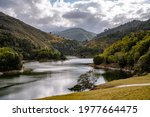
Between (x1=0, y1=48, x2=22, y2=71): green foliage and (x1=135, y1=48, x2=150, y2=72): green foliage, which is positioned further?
(x1=0, y1=48, x2=22, y2=71): green foliage

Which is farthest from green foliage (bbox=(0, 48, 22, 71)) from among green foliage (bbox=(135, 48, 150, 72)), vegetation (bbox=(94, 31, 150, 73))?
green foliage (bbox=(135, 48, 150, 72))

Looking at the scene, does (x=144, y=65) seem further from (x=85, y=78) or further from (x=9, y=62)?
(x=9, y=62)

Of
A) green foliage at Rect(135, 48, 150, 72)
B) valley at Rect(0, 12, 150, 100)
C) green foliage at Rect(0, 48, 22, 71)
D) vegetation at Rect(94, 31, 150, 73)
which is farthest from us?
green foliage at Rect(0, 48, 22, 71)

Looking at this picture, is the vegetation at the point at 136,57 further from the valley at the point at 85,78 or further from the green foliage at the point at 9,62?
the green foliage at the point at 9,62

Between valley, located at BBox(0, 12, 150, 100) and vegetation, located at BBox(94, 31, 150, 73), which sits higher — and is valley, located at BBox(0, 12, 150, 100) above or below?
below

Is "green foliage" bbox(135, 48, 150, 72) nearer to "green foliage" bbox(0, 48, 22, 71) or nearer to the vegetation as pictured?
the vegetation

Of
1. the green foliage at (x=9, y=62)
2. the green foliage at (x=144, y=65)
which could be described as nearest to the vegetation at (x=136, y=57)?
the green foliage at (x=144, y=65)

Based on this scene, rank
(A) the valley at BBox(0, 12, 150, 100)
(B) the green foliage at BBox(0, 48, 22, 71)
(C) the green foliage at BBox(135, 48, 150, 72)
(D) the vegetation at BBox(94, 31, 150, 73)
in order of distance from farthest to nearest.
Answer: (B) the green foliage at BBox(0, 48, 22, 71), (D) the vegetation at BBox(94, 31, 150, 73), (C) the green foliage at BBox(135, 48, 150, 72), (A) the valley at BBox(0, 12, 150, 100)

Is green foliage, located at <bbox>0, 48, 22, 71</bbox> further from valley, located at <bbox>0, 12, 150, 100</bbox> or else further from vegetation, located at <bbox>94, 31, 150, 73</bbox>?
vegetation, located at <bbox>94, 31, 150, 73</bbox>

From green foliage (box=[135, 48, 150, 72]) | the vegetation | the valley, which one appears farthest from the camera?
the vegetation

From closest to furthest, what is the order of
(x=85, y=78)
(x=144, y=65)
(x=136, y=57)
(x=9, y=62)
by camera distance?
1. (x=85, y=78)
2. (x=144, y=65)
3. (x=136, y=57)
4. (x=9, y=62)

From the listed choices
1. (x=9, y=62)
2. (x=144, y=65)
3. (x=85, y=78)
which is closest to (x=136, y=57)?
(x=144, y=65)

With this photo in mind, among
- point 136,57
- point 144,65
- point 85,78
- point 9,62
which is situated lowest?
point 85,78

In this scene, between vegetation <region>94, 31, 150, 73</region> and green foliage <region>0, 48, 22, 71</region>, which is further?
green foliage <region>0, 48, 22, 71</region>
